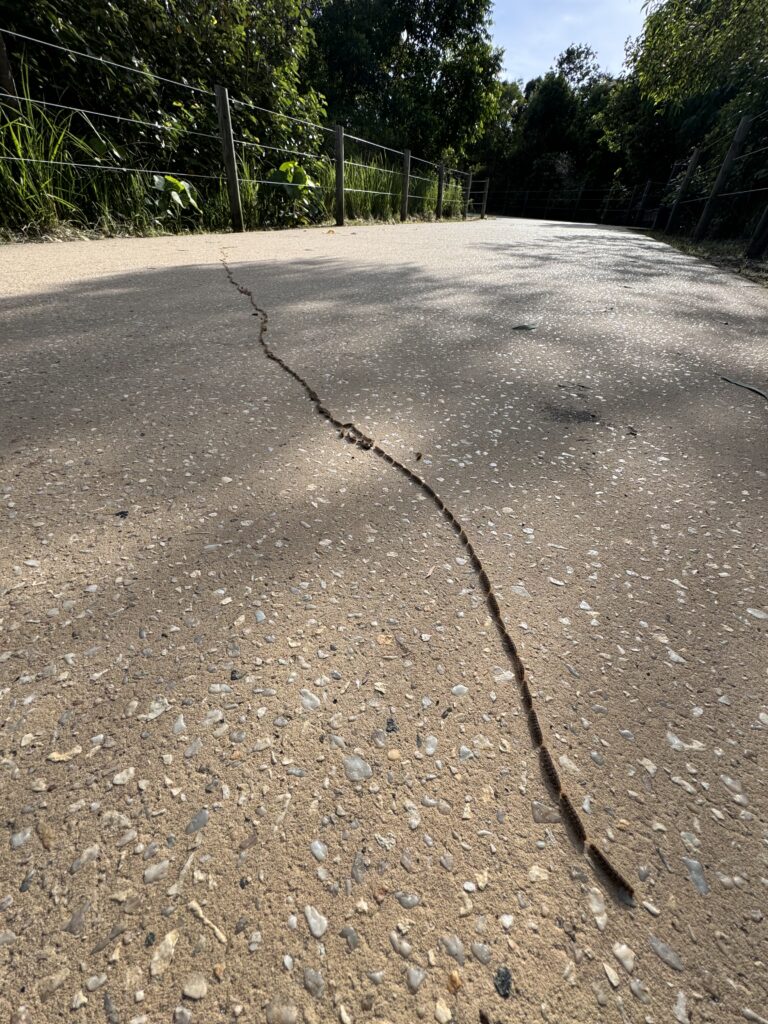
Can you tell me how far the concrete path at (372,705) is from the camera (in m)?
0.40

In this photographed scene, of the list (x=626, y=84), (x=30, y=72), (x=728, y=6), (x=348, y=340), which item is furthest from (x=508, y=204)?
(x=348, y=340)

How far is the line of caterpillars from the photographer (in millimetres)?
455

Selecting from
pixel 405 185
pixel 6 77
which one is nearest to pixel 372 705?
pixel 6 77

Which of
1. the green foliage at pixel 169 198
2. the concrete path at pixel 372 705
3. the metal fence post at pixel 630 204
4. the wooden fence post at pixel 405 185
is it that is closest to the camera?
the concrete path at pixel 372 705

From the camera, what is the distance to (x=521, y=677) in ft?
2.03

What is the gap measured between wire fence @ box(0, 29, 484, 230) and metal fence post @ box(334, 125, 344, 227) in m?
0.01

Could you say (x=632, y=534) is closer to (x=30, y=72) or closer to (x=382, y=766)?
(x=382, y=766)

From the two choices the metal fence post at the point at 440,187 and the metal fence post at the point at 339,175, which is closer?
the metal fence post at the point at 339,175

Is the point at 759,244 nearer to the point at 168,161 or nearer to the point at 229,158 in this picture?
the point at 229,158

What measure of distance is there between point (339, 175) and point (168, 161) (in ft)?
7.34

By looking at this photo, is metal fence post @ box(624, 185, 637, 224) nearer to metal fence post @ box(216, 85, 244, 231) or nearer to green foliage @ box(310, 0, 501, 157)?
green foliage @ box(310, 0, 501, 157)

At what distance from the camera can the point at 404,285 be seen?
8.71 feet

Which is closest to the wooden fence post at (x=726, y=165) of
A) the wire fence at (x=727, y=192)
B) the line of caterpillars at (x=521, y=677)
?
the wire fence at (x=727, y=192)

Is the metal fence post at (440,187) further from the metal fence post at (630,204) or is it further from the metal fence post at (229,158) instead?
the metal fence post at (630,204)
